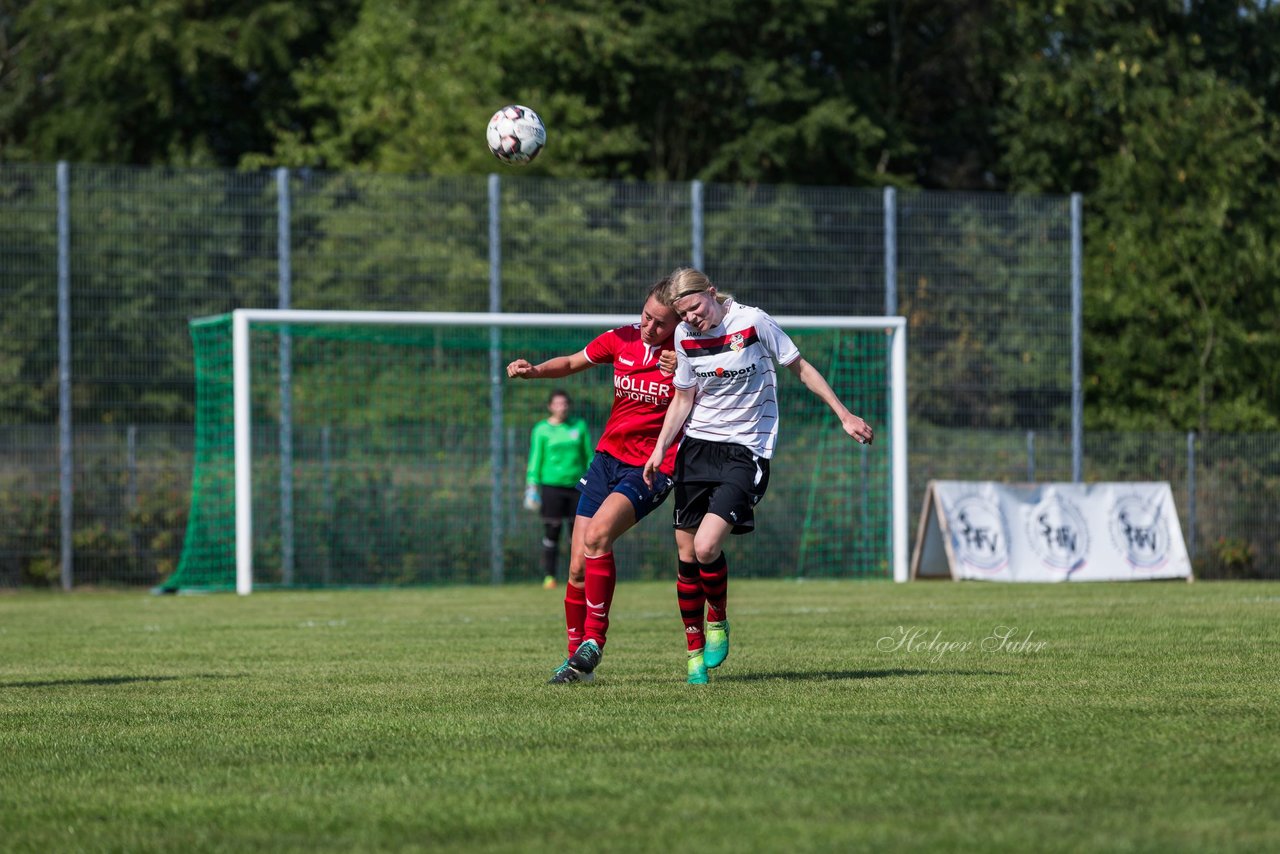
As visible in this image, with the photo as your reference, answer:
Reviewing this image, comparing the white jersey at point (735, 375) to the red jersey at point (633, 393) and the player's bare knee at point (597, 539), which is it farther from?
the player's bare knee at point (597, 539)

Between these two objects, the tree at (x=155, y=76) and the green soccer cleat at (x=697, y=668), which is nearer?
the green soccer cleat at (x=697, y=668)

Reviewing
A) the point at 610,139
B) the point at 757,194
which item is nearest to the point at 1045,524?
the point at 757,194

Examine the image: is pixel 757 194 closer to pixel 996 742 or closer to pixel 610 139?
pixel 610 139

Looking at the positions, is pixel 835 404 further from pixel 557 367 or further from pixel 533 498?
pixel 533 498

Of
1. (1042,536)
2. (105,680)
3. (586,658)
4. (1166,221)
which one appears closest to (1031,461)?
(1042,536)

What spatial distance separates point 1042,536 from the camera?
66.4 ft

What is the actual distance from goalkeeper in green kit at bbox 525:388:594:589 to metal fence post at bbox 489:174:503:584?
1.64 m

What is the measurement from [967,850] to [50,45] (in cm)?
3271

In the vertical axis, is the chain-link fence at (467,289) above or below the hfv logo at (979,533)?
above

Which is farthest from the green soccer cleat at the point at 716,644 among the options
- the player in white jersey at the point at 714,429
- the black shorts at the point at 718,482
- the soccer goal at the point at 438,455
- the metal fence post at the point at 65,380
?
the metal fence post at the point at 65,380

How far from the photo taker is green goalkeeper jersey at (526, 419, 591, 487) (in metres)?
19.1

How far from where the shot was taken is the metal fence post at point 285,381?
20188 mm

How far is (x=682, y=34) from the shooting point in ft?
105

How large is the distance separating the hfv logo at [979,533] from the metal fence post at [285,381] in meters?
7.48
